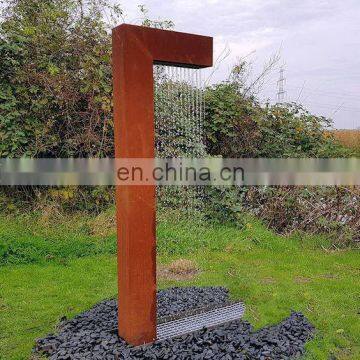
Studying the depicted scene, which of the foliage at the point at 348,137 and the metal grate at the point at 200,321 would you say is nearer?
the metal grate at the point at 200,321

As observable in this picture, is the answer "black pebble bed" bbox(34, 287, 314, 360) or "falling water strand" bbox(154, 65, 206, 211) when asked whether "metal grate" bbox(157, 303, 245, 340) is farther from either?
"falling water strand" bbox(154, 65, 206, 211)

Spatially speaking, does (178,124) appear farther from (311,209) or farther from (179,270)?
(311,209)

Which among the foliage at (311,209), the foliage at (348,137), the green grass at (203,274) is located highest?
the foliage at (348,137)

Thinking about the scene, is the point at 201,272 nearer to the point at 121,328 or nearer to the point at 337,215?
the point at 121,328

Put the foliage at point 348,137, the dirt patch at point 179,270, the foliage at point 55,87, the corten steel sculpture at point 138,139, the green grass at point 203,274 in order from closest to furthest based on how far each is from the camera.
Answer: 1. the corten steel sculpture at point 138,139
2. the green grass at point 203,274
3. the dirt patch at point 179,270
4. the foliage at point 55,87
5. the foliage at point 348,137

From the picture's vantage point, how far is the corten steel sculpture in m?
2.54

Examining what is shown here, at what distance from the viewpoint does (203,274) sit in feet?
14.2

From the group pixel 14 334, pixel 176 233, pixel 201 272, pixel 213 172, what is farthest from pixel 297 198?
pixel 14 334

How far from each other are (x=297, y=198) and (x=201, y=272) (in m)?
2.20

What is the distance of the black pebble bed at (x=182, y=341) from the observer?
261cm

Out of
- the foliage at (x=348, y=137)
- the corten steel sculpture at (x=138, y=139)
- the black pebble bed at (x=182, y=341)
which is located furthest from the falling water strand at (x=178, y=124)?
the foliage at (x=348, y=137)

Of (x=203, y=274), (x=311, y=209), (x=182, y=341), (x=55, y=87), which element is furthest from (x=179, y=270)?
(x=55, y=87)

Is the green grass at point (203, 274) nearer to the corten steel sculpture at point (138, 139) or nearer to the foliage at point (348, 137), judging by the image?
the corten steel sculpture at point (138, 139)

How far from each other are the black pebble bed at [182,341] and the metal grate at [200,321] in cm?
5
